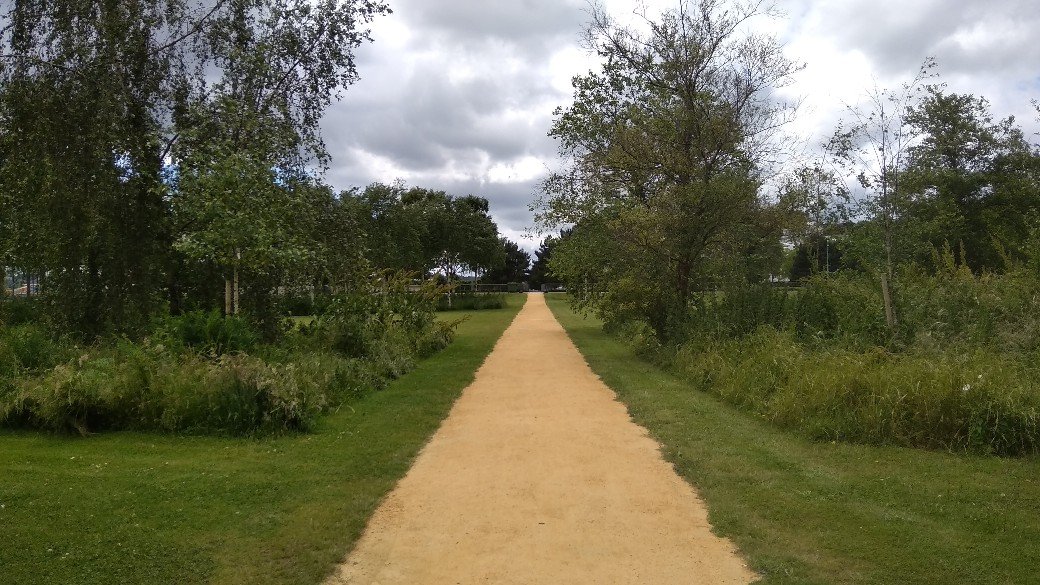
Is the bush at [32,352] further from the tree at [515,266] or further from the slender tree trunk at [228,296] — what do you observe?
the tree at [515,266]

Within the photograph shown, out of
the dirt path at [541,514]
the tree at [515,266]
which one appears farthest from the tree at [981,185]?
the tree at [515,266]

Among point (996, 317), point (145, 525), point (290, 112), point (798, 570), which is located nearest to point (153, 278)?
point (290, 112)

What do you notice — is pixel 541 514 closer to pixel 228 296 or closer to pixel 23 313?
pixel 228 296

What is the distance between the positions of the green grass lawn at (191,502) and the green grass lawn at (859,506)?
9.20 ft

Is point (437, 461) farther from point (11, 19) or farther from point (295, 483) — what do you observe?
point (11, 19)

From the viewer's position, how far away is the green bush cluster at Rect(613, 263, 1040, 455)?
24.4 ft

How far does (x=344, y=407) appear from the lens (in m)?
9.88

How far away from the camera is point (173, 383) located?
8109 millimetres

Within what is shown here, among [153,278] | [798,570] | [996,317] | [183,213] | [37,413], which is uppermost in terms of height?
[183,213]

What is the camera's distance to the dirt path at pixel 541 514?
450 centimetres

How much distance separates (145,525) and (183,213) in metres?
7.40

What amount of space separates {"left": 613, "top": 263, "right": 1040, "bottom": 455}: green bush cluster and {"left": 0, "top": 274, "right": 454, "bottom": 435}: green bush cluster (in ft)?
18.7

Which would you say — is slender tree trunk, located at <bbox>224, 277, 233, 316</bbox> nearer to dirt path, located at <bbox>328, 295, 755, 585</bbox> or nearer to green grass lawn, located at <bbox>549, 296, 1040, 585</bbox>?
dirt path, located at <bbox>328, 295, 755, 585</bbox>

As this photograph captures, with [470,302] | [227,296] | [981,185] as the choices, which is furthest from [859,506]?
[470,302]
